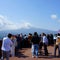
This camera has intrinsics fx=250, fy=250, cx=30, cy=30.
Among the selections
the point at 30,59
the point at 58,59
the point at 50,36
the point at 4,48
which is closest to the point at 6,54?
the point at 4,48

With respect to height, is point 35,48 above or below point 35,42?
below

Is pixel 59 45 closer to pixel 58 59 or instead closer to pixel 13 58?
pixel 58 59

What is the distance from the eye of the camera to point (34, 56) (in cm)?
1781

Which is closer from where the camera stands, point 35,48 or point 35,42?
point 35,42

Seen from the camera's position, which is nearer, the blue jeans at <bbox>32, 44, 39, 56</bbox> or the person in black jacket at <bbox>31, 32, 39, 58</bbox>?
the person in black jacket at <bbox>31, 32, 39, 58</bbox>

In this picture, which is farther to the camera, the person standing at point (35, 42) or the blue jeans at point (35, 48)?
the blue jeans at point (35, 48)

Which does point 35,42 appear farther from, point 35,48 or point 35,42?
point 35,48

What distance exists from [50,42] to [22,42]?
4.40 m

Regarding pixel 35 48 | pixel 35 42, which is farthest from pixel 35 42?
pixel 35 48

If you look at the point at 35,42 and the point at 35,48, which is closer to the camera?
the point at 35,42

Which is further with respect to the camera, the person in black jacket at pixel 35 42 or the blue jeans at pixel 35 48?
the blue jeans at pixel 35 48

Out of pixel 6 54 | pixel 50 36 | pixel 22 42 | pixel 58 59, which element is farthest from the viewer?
pixel 50 36

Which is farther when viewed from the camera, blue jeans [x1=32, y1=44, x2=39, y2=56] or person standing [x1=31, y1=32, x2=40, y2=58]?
blue jeans [x1=32, y1=44, x2=39, y2=56]

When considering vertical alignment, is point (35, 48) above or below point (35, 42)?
below
